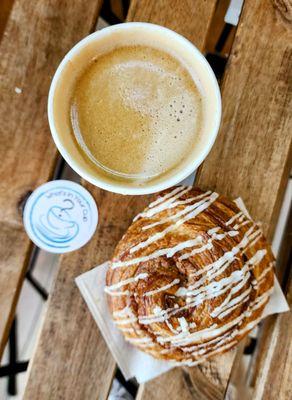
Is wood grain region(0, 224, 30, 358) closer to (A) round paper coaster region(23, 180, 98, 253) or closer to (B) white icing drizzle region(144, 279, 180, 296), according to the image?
(A) round paper coaster region(23, 180, 98, 253)

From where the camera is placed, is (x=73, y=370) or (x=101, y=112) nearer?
(x=101, y=112)

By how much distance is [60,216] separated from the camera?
3.44 feet

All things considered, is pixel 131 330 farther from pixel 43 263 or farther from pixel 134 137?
pixel 43 263

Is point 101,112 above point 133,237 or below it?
above

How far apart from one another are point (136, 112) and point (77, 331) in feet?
1.41

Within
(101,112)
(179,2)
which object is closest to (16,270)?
(101,112)

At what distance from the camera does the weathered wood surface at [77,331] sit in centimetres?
106

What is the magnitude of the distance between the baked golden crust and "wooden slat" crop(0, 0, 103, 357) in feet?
0.64

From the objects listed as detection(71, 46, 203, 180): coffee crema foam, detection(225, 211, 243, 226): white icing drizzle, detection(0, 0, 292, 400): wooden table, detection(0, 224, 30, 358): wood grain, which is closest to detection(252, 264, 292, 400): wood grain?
detection(0, 0, 292, 400): wooden table

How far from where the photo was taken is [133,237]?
1.00m

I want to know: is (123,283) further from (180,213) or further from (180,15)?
(180,15)

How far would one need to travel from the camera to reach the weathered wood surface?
1060 millimetres

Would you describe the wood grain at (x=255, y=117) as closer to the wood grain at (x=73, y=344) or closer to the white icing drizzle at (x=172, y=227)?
the white icing drizzle at (x=172, y=227)

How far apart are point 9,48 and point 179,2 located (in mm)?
320
